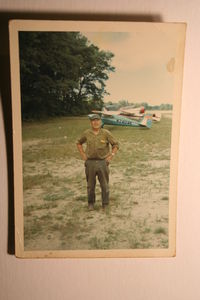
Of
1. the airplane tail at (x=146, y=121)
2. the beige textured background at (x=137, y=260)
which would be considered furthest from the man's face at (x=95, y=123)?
the beige textured background at (x=137, y=260)

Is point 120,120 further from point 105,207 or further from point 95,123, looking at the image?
point 105,207

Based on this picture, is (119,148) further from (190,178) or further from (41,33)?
(41,33)

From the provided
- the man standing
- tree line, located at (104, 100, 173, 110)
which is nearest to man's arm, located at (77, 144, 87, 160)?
the man standing

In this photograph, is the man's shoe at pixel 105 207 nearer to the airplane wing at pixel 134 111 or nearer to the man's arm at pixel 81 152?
the man's arm at pixel 81 152

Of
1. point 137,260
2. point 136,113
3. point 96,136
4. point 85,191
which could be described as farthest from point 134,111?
point 137,260

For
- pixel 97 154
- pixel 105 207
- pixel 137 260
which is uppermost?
pixel 97 154

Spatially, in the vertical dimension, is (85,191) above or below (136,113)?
below

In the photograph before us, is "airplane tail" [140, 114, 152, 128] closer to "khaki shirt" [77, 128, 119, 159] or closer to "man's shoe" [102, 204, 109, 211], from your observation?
"khaki shirt" [77, 128, 119, 159]
